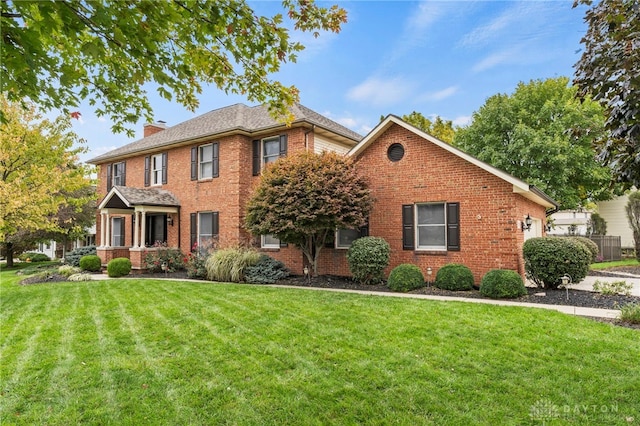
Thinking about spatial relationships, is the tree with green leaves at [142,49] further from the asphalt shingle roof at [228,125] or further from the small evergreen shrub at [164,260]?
the small evergreen shrub at [164,260]

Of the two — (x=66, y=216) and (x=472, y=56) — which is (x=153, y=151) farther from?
(x=472, y=56)

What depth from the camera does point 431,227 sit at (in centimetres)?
1145

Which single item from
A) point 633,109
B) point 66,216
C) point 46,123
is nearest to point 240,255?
point 46,123

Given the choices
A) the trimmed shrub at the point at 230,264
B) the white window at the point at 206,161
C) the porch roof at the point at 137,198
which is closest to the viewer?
the trimmed shrub at the point at 230,264

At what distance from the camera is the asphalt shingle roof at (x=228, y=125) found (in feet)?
48.6

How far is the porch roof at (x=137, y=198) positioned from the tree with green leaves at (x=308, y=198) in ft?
21.3

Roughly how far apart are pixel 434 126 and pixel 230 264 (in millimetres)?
24561

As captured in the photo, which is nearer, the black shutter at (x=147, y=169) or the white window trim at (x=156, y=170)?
the white window trim at (x=156, y=170)

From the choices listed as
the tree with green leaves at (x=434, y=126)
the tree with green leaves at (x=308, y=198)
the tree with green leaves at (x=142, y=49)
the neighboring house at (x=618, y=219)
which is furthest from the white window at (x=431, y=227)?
the neighboring house at (x=618, y=219)

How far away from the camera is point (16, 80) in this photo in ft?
12.5

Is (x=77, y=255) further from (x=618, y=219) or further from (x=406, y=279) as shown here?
(x=618, y=219)

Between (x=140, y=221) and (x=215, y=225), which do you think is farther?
(x=140, y=221)

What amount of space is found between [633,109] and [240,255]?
11443 mm

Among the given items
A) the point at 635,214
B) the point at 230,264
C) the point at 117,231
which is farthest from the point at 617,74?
the point at 117,231
